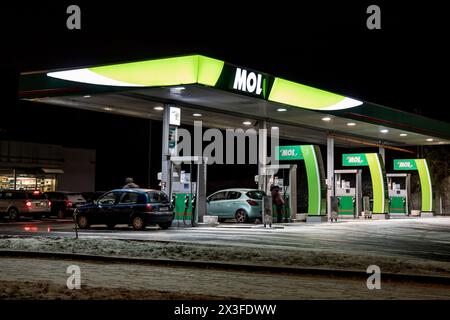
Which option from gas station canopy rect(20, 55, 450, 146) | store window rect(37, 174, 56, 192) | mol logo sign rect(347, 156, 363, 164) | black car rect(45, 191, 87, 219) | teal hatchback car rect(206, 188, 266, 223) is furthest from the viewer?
store window rect(37, 174, 56, 192)

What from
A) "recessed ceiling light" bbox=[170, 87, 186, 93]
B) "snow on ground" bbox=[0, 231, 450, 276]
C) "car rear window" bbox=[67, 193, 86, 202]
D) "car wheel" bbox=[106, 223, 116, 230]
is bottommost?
"snow on ground" bbox=[0, 231, 450, 276]

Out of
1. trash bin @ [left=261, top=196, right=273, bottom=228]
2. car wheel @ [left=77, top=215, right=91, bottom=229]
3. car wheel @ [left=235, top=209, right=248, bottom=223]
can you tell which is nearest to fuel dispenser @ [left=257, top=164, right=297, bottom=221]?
car wheel @ [left=235, top=209, right=248, bottom=223]

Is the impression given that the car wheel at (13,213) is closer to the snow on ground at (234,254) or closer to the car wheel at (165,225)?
the car wheel at (165,225)

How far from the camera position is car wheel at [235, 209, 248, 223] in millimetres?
27500

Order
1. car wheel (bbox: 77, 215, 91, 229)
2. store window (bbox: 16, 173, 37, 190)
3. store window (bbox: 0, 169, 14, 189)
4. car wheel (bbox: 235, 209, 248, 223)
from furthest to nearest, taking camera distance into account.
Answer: store window (bbox: 16, 173, 37, 190) → store window (bbox: 0, 169, 14, 189) → car wheel (bbox: 235, 209, 248, 223) → car wheel (bbox: 77, 215, 91, 229)

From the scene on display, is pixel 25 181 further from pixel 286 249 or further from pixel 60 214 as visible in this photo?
pixel 286 249

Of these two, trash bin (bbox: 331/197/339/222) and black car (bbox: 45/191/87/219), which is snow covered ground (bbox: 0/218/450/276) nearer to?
trash bin (bbox: 331/197/339/222)

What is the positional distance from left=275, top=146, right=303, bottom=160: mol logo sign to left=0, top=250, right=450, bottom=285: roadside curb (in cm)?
1736

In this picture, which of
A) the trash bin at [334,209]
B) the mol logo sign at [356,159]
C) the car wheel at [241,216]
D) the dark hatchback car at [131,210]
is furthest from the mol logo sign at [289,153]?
the dark hatchback car at [131,210]

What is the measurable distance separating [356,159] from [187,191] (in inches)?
564

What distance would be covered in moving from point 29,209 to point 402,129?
1932cm

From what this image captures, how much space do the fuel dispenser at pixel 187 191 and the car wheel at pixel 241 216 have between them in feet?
9.15

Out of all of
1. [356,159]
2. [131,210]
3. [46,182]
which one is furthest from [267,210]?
[46,182]

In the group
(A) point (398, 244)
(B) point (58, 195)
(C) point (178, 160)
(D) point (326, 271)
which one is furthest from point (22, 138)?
(D) point (326, 271)
